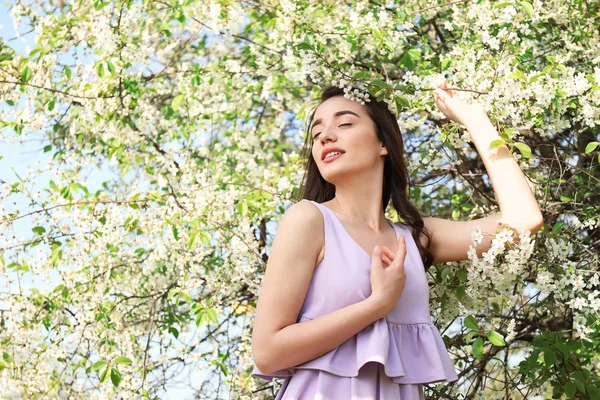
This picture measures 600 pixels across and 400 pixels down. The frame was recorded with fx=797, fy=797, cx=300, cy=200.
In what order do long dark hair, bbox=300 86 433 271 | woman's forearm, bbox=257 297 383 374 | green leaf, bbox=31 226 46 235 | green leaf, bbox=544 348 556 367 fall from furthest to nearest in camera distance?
green leaf, bbox=31 226 46 235 < green leaf, bbox=544 348 556 367 < long dark hair, bbox=300 86 433 271 < woman's forearm, bbox=257 297 383 374

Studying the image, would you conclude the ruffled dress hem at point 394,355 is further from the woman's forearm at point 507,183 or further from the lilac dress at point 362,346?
the woman's forearm at point 507,183

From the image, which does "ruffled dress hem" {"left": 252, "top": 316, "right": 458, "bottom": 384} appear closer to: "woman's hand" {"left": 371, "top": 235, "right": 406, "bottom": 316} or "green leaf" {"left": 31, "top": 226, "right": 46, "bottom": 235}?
"woman's hand" {"left": 371, "top": 235, "right": 406, "bottom": 316}

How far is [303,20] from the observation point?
3.51m

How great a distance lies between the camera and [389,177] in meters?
2.31

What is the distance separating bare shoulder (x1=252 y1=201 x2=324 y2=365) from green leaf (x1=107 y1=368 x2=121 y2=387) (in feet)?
3.89

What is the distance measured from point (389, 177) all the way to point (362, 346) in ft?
2.04

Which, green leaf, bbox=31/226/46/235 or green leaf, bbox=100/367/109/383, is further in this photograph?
green leaf, bbox=31/226/46/235

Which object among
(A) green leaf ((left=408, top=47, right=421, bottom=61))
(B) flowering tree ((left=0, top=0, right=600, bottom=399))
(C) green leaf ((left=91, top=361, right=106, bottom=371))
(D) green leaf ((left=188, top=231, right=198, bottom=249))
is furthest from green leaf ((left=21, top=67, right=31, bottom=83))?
(A) green leaf ((left=408, top=47, right=421, bottom=61))

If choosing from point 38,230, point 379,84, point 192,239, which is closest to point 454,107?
point 379,84

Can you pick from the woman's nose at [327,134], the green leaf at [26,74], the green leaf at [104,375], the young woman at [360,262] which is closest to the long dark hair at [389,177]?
the young woman at [360,262]

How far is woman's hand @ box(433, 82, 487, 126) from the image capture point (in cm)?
225

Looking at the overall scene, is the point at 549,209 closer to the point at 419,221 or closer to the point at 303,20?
the point at 419,221

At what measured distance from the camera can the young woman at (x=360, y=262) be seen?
1.83 m

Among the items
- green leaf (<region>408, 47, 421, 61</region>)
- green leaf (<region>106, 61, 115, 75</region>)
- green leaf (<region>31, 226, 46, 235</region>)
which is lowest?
green leaf (<region>31, 226, 46, 235</region>)
